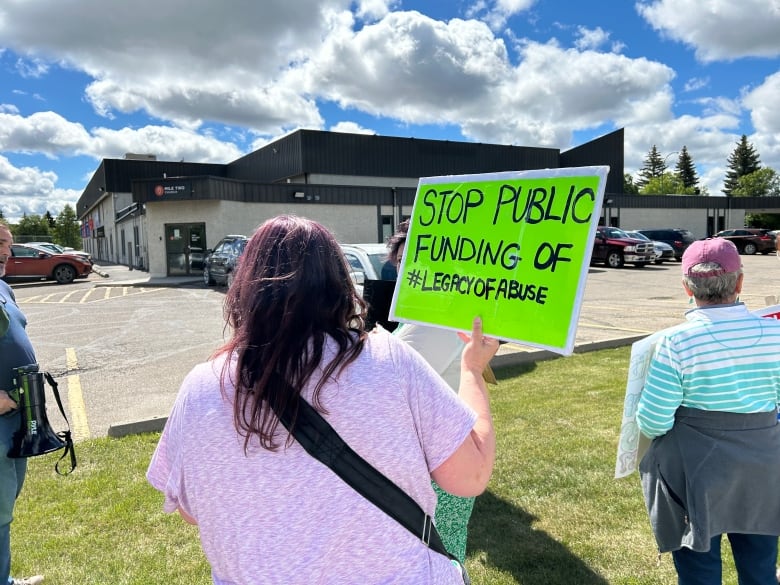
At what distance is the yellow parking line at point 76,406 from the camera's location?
17.4 feet

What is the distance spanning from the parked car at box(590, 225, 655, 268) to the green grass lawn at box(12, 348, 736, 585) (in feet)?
69.5

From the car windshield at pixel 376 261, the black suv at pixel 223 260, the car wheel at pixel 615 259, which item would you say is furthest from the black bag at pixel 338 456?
the car wheel at pixel 615 259

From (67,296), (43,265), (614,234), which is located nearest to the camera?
(67,296)

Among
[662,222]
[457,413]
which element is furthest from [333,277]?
[662,222]

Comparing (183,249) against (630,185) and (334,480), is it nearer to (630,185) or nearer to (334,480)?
(334,480)

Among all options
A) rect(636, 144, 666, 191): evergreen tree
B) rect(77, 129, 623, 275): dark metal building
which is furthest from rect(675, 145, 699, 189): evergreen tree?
rect(77, 129, 623, 275): dark metal building

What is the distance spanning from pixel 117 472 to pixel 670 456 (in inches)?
153

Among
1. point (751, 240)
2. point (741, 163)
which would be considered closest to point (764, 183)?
point (741, 163)

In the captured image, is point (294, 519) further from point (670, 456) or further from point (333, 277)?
point (670, 456)

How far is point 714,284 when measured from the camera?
7.11 ft

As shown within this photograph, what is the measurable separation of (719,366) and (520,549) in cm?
172

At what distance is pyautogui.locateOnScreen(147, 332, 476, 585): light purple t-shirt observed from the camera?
1.25m

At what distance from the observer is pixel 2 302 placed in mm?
2641

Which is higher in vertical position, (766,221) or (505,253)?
(766,221)
